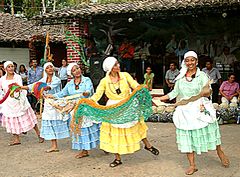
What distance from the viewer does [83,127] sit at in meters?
6.48

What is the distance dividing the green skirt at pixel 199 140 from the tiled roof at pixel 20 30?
1064 cm

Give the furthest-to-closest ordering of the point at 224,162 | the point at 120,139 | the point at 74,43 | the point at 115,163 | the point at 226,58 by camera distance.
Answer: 1. the point at 226,58
2. the point at 74,43
3. the point at 115,163
4. the point at 120,139
5. the point at 224,162

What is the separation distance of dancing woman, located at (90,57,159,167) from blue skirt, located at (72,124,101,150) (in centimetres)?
42

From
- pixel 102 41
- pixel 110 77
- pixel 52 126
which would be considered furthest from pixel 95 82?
pixel 110 77

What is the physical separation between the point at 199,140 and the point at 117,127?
1.25 m

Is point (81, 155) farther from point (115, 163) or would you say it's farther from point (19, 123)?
point (19, 123)

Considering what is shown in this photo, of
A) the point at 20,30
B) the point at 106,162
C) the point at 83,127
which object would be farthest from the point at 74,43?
the point at 106,162

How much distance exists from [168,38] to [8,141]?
8575 mm

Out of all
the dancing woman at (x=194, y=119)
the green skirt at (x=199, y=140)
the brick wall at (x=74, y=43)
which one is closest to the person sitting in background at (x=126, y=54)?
the brick wall at (x=74, y=43)

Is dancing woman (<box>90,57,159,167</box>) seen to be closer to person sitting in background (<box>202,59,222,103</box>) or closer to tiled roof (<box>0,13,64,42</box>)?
person sitting in background (<box>202,59,222,103</box>)

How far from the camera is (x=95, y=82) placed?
1232 cm

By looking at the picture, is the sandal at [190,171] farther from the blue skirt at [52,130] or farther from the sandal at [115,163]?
the blue skirt at [52,130]

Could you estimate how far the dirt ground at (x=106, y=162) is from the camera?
5.70 metres

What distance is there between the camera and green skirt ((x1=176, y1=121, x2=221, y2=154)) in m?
5.45
